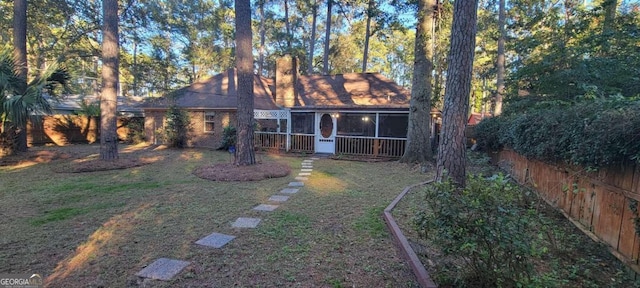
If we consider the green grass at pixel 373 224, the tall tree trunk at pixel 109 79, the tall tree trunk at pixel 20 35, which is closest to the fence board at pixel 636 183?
the green grass at pixel 373 224

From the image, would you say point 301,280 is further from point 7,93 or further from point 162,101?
point 162,101

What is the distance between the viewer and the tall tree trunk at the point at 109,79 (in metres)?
8.91

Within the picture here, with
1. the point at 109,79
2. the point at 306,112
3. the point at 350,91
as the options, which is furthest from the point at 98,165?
the point at 350,91

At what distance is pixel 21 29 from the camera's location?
1015cm

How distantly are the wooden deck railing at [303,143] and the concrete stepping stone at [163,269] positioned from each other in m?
10.8

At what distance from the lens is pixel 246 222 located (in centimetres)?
430

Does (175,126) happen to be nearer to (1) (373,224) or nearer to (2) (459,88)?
(1) (373,224)

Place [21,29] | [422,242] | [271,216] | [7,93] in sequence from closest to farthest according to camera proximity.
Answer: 1. [422,242]
2. [271,216]
3. [7,93]
4. [21,29]

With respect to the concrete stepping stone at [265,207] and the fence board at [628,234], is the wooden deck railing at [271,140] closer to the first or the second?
the concrete stepping stone at [265,207]

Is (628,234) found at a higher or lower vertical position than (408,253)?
higher

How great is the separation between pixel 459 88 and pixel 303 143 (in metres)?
9.71

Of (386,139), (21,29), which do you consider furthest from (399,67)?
(21,29)

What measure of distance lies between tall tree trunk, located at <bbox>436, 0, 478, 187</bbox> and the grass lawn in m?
1.47

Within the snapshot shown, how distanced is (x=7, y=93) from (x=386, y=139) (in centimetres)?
1235
